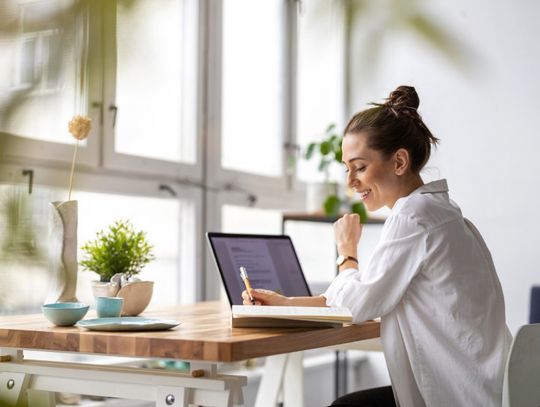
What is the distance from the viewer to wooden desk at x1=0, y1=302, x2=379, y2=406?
1.15 metres

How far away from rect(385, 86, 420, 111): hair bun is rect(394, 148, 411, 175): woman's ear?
0.09 metres

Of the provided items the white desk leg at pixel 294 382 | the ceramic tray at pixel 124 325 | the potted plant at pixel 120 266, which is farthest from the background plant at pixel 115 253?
the white desk leg at pixel 294 382

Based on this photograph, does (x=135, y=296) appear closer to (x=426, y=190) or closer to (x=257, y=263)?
(x=257, y=263)

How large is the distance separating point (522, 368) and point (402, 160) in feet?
1.54

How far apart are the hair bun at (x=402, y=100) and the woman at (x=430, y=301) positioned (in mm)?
25

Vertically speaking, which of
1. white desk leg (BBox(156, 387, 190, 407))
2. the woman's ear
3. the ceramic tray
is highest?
the woman's ear

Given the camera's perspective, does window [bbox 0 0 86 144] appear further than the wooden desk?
No

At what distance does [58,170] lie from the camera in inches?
9.5

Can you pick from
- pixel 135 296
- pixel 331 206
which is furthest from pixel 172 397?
pixel 331 206

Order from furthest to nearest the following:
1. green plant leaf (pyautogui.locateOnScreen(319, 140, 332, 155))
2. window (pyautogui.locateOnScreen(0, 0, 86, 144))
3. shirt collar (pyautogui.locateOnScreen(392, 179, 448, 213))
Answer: green plant leaf (pyautogui.locateOnScreen(319, 140, 332, 155)) < shirt collar (pyautogui.locateOnScreen(392, 179, 448, 213)) < window (pyautogui.locateOnScreen(0, 0, 86, 144))

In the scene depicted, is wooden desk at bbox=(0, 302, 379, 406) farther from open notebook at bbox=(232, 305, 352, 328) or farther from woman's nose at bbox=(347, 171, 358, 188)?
woman's nose at bbox=(347, 171, 358, 188)

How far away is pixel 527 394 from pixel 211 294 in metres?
1.91

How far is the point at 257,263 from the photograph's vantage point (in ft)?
6.02

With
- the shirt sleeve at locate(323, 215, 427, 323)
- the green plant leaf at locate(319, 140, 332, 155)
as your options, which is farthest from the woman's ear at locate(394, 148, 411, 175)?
the green plant leaf at locate(319, 140, 332, 155)
